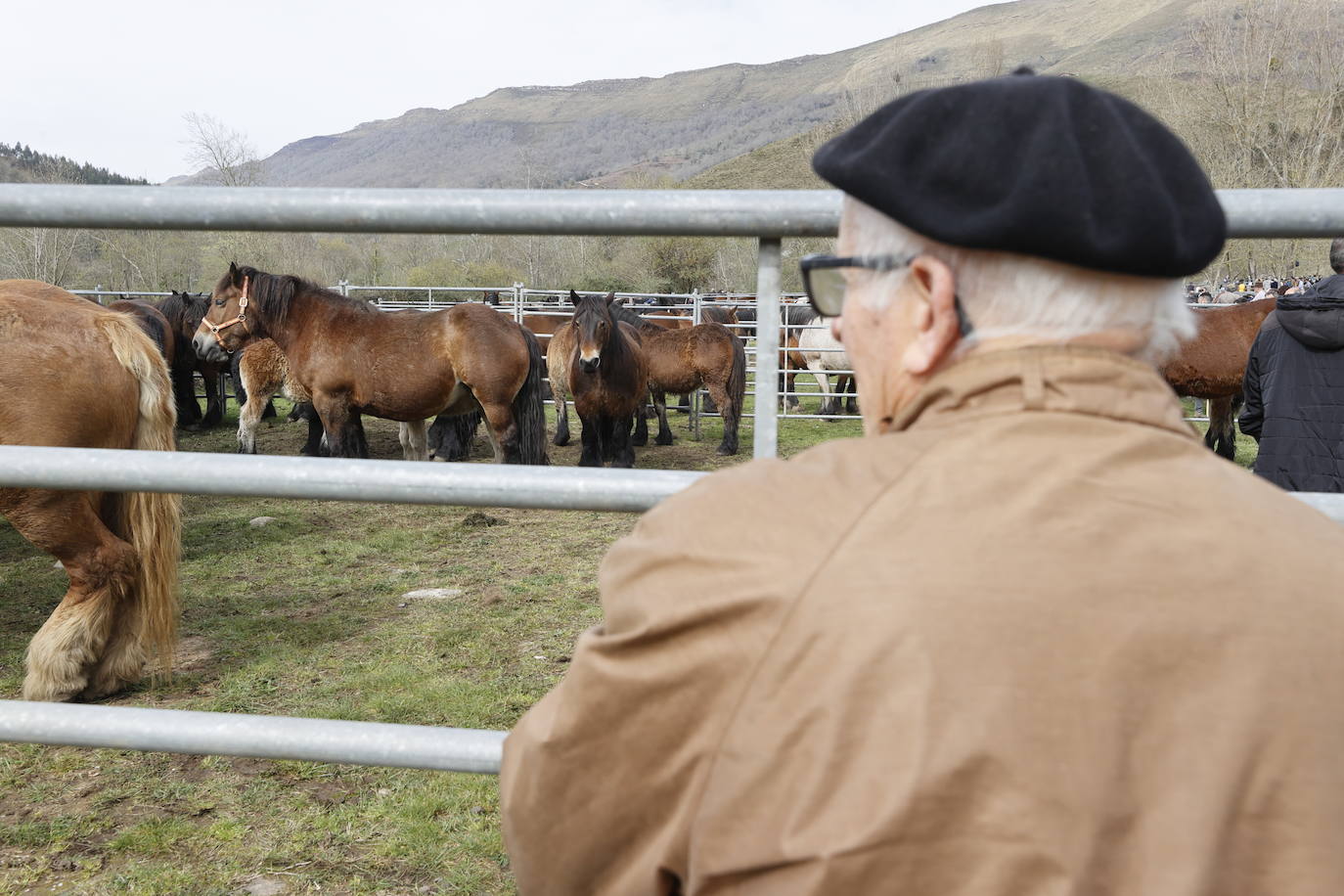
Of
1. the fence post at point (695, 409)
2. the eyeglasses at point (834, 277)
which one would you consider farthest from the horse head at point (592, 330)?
the eyeglasses at point (834, 277)

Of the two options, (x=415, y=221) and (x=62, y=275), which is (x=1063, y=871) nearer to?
(x=415, y=221)

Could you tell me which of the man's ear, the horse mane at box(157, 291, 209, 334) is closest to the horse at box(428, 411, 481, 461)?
the horse mane at box(157, 291, 209, 334)

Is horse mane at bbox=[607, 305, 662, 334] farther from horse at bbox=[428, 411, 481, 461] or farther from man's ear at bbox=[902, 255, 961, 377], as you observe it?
man's ear at bbox=[902, 255, 961, 377]

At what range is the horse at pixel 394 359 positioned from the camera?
946cm

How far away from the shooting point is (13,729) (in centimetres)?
152

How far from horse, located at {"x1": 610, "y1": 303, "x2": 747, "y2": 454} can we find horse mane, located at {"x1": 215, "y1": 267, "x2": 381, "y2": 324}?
3.61 metres

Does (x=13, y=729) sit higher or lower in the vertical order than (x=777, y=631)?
lower

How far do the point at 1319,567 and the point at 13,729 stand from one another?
172 cm

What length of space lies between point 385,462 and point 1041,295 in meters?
0.93

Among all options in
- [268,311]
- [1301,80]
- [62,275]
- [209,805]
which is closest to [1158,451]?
[209,805]

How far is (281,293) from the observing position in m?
9.60

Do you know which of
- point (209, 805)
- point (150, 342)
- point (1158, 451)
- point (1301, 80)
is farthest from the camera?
point (1301, 80)

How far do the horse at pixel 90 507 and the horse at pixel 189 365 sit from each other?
8.90 m

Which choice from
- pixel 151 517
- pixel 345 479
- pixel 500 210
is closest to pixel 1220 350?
pixel 151 517
